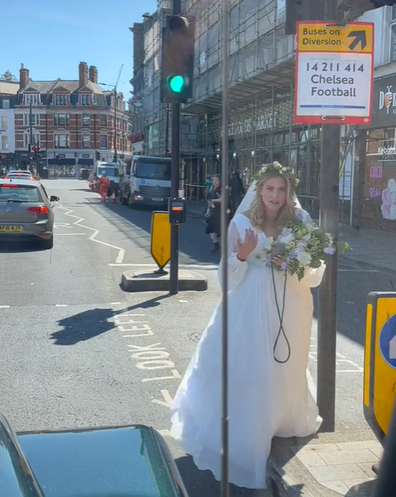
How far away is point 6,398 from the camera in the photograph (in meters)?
4.87

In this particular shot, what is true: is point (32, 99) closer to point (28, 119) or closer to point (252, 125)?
point (28, 119)

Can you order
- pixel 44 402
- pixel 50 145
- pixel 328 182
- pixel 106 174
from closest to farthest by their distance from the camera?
pixel 328 182, pixel 44 402, pixel 106 174, pixel 50 145

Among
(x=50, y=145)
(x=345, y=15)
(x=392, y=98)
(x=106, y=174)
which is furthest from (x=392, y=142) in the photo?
(x=50, y=145)

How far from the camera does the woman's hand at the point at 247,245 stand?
370cm

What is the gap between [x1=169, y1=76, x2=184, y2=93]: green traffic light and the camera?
7004 millimetres

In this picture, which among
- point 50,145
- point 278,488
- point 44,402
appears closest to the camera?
point 278,488

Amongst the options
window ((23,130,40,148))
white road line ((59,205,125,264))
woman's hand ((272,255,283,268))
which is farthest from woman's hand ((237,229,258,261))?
window ((23,130,40,148))

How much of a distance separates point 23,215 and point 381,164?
10494 millimetres

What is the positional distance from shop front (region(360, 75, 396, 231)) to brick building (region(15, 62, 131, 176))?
5332 centimetres

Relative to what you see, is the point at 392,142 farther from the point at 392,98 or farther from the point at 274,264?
the point at 274,264

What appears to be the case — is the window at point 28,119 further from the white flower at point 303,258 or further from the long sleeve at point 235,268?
the white flower at point 303,258

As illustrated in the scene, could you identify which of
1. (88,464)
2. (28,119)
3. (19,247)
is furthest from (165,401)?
(28,119)

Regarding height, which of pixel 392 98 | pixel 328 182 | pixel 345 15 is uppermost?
pixel 392 98

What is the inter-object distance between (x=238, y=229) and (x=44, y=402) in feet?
6.96
